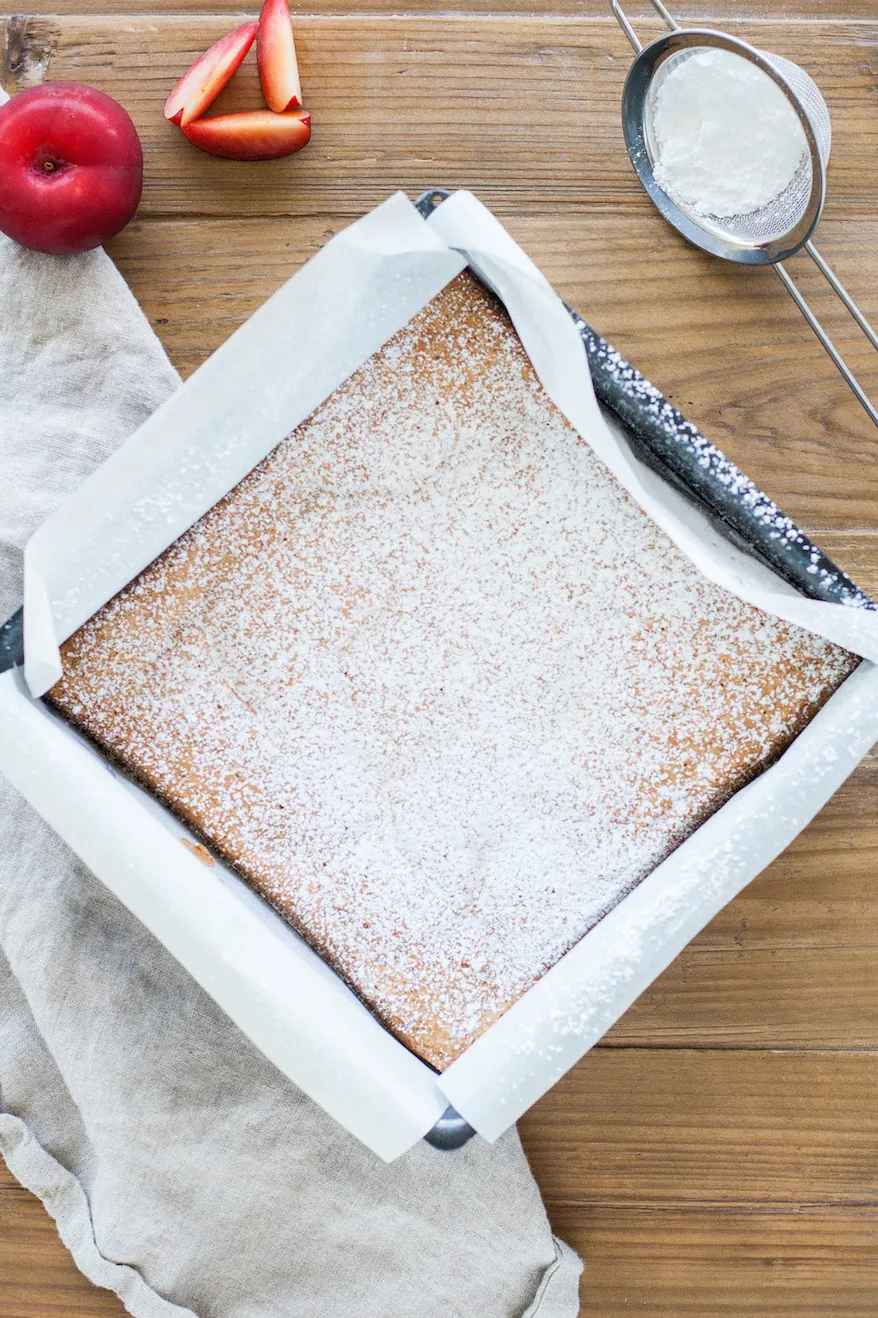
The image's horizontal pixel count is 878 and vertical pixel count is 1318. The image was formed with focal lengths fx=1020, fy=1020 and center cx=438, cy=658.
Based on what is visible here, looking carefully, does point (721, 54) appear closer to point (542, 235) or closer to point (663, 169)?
point (663, 169)

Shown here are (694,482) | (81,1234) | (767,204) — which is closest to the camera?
(694,482)

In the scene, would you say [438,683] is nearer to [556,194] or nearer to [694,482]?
[694,482]

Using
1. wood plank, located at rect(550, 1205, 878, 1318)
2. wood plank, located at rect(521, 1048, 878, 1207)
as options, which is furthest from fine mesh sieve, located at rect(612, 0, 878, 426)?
wood plank, located at rect(550, 1205, 878, 1318)

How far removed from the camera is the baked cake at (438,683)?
84cm

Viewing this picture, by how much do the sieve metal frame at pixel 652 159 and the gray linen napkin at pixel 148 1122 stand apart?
19.4 inches

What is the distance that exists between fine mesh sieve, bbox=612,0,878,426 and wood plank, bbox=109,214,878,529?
3cm

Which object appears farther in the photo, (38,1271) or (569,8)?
(38,1271)

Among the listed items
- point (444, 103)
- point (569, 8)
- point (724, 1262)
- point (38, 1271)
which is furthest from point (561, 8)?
point (38, 1271)

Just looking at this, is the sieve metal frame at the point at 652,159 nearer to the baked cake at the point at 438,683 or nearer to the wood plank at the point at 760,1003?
A: the baked cake at the point at 438,683

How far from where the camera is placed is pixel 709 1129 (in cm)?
107

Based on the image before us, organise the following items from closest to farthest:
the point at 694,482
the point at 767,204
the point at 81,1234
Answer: the point at 694,482 → the point at 767,204 → the point at 81,1234

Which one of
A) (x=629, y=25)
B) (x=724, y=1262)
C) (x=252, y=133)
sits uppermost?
(x=252, y=133)

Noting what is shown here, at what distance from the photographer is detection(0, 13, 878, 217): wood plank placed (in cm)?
99

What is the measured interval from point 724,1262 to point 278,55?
1313mm
